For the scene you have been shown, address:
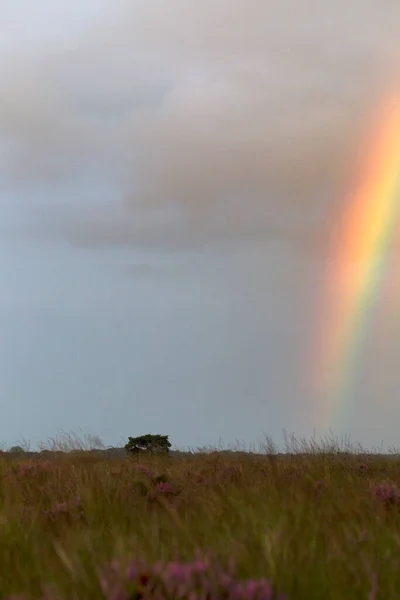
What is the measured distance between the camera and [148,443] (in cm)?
2475

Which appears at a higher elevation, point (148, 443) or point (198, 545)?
point (148, 443)

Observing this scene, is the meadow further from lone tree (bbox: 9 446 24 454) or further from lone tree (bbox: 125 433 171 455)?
lone tree (bbox: 125 433 171 455)

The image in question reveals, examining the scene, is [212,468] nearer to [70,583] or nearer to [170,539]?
[170,539]

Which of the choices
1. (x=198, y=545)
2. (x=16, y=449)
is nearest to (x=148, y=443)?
(x=16, y=449)

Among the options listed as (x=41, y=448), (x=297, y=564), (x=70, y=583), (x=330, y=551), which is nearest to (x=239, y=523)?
(x=330, y=551)

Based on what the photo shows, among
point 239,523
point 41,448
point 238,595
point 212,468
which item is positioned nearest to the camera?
point 238,595

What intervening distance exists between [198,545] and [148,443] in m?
21.1

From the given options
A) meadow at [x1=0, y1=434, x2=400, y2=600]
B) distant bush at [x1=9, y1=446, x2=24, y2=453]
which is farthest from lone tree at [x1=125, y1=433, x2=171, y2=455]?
meadow at [x1=0, y1=434, x2=400, y2=600]

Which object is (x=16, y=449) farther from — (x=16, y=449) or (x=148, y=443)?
(x=148, y=443)

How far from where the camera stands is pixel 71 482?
8883mm

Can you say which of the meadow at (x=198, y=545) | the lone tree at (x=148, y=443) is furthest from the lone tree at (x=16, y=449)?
the meadow at (x=198, y=545)

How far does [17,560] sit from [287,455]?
11504mm

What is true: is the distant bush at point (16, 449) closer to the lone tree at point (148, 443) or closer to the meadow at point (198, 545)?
the lone tree at point (148, 443)

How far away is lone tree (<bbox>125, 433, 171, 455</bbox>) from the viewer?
23880 mm
